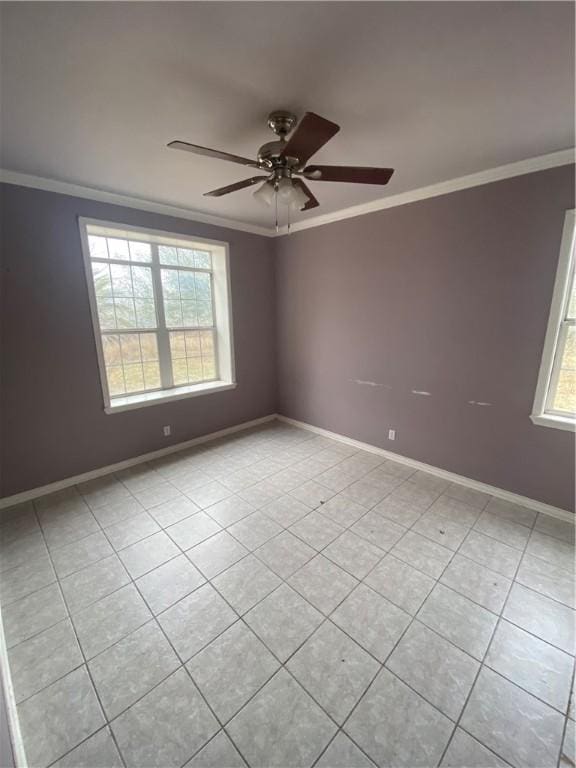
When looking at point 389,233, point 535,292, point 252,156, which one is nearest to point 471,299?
point 535,292

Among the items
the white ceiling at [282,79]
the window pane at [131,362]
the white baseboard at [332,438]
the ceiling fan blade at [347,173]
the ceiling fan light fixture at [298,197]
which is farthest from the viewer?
the window pane at [131,362]

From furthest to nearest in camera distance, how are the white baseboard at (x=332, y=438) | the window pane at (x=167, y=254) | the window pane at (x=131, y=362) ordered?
the window pane at (x=167, y=254) < the window pane at (x=131, y=362) < the white baseboard at (x=332, y=438)

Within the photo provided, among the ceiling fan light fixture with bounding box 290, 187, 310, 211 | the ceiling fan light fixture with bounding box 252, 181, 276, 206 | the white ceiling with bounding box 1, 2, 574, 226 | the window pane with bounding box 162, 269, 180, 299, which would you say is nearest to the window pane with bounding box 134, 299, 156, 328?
the window pane with bounding box 162, 269, 180, 299

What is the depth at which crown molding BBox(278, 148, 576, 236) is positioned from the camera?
6.83 ft

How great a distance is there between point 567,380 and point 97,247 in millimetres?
4171

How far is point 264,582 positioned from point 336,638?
497 mm

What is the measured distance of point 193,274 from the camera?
144 inches

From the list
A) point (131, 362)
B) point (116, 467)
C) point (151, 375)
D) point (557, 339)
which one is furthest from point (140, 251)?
point (557, 339)

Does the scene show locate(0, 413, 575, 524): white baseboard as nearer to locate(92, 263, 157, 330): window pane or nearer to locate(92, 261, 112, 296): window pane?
locate(92, 263, 157, 330): window pane

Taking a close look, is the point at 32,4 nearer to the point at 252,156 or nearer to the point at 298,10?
the point at 298,10

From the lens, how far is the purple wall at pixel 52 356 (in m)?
2.41

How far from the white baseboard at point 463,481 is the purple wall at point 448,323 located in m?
0.06

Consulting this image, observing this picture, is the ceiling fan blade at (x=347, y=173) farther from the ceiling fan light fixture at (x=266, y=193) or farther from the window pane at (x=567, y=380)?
the window pane at (x=567, y=380)

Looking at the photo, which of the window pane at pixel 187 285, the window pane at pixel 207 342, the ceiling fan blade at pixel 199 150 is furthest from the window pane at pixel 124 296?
the ceiling fan blade at pixel 199 150
